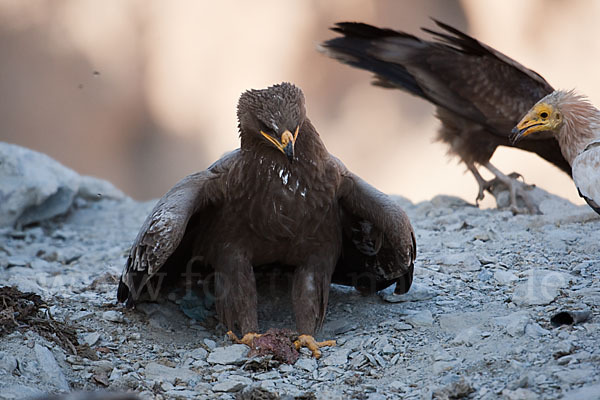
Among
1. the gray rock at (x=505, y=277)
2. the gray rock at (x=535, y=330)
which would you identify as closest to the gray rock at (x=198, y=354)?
the gray rock at (x=535, y=330)

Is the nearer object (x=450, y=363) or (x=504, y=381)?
(x=504, y=381)

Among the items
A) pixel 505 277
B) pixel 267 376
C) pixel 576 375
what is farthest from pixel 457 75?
pixel 576 375

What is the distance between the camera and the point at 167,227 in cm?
433

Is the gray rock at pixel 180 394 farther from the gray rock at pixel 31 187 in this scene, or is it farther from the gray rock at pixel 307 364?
the gray rock at pixel 31 187

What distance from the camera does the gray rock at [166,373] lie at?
4.09 meters

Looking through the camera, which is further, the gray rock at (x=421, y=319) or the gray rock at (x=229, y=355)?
the gray rock at (x=421, y=319)

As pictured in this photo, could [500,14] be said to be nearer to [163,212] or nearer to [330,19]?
[330,19]

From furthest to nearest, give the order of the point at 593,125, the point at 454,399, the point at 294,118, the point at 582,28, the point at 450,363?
the point at 582,28, the point at 593,125, the point at 294,118, the point at 450,363, the point at 454,399

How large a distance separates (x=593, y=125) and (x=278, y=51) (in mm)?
9838

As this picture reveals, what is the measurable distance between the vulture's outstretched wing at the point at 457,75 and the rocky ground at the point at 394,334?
1.18 metres

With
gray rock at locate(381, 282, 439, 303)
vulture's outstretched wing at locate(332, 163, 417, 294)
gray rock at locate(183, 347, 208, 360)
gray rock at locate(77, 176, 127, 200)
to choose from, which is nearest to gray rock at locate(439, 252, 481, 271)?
gray rock at locate(381, 282, 439, 303)

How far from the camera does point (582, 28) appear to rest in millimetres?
14039

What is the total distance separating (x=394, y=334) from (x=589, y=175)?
1373 mm

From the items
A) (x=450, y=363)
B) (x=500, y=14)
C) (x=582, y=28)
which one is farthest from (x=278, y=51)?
(x=450, y=363)
